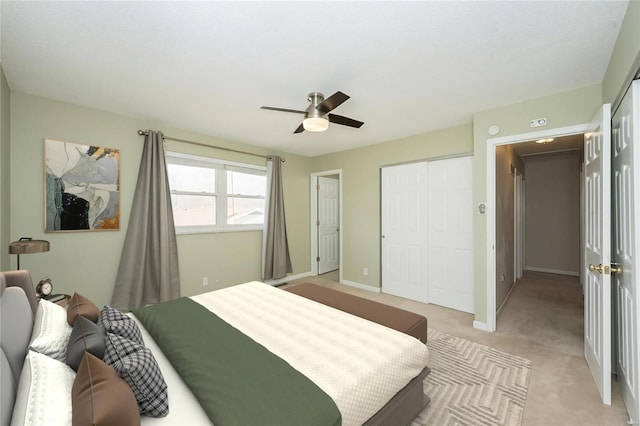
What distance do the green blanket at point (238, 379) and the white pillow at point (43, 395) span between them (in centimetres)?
45

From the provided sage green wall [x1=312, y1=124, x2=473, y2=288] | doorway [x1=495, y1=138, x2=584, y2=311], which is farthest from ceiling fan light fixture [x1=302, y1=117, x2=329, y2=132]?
doorway [x1=495, y1=138, x2=584, y2=311]

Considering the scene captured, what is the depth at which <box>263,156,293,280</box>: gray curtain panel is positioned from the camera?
457cm

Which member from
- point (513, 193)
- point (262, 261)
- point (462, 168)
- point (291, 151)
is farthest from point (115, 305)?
point (513, 193)

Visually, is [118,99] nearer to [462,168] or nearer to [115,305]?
[115,305]

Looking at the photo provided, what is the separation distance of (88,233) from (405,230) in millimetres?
4138

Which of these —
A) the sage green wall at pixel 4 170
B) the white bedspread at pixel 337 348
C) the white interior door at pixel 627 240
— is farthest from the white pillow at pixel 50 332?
the white interior door at pixel 627 240

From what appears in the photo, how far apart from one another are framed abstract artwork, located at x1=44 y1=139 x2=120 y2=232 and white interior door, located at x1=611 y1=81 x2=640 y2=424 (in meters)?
4.51

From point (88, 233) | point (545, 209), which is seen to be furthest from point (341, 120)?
point (545, 209)

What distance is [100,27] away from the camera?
166 cm

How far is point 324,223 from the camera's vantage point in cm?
566

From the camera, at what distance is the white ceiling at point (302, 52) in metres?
1.54

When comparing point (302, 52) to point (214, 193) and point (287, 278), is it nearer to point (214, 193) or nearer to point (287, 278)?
point (214, 193)

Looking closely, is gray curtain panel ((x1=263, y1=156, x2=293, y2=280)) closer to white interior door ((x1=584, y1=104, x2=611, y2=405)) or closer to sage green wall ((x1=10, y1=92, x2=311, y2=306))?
sage green wall ((x1=10, y1=92, x2=311, y2=306))

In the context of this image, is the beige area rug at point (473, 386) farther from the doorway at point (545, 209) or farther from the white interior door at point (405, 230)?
the doorway at point (545, 209)
